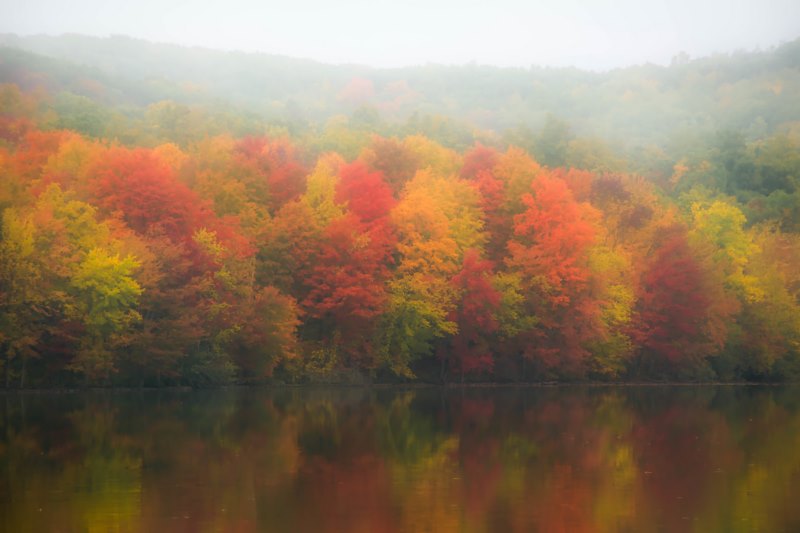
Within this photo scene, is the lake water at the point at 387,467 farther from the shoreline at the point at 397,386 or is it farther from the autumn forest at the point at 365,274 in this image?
the autumn forest at the point at 365,274

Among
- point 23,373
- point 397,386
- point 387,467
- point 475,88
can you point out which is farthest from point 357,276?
point 475,88

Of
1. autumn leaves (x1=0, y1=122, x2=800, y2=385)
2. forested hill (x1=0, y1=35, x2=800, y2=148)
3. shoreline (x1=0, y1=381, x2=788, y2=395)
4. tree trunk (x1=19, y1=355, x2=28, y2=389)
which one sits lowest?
shoreline (x1=0, y1=381, x2=788, y2=395)

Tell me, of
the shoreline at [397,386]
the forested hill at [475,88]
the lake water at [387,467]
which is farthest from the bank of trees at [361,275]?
the forested hill at [475,88]

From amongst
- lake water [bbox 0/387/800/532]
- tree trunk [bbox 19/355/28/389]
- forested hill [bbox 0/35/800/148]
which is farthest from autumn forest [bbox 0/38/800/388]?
forested hill [bbox 0/35/800/148]

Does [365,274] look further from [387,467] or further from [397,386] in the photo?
[387,467]

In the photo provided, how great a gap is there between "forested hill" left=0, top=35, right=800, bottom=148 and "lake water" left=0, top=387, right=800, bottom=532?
8933 cm

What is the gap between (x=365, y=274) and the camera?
2304 inches

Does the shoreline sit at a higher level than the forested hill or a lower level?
lower

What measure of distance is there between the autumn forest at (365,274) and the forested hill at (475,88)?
2112 inches

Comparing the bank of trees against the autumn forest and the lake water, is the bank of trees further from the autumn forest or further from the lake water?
the lake water

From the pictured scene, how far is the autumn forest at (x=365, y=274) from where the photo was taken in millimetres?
49750

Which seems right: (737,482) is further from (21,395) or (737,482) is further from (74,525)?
(21,395)

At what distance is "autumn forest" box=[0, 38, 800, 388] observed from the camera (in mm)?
49750

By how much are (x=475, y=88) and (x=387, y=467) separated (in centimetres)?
14040
